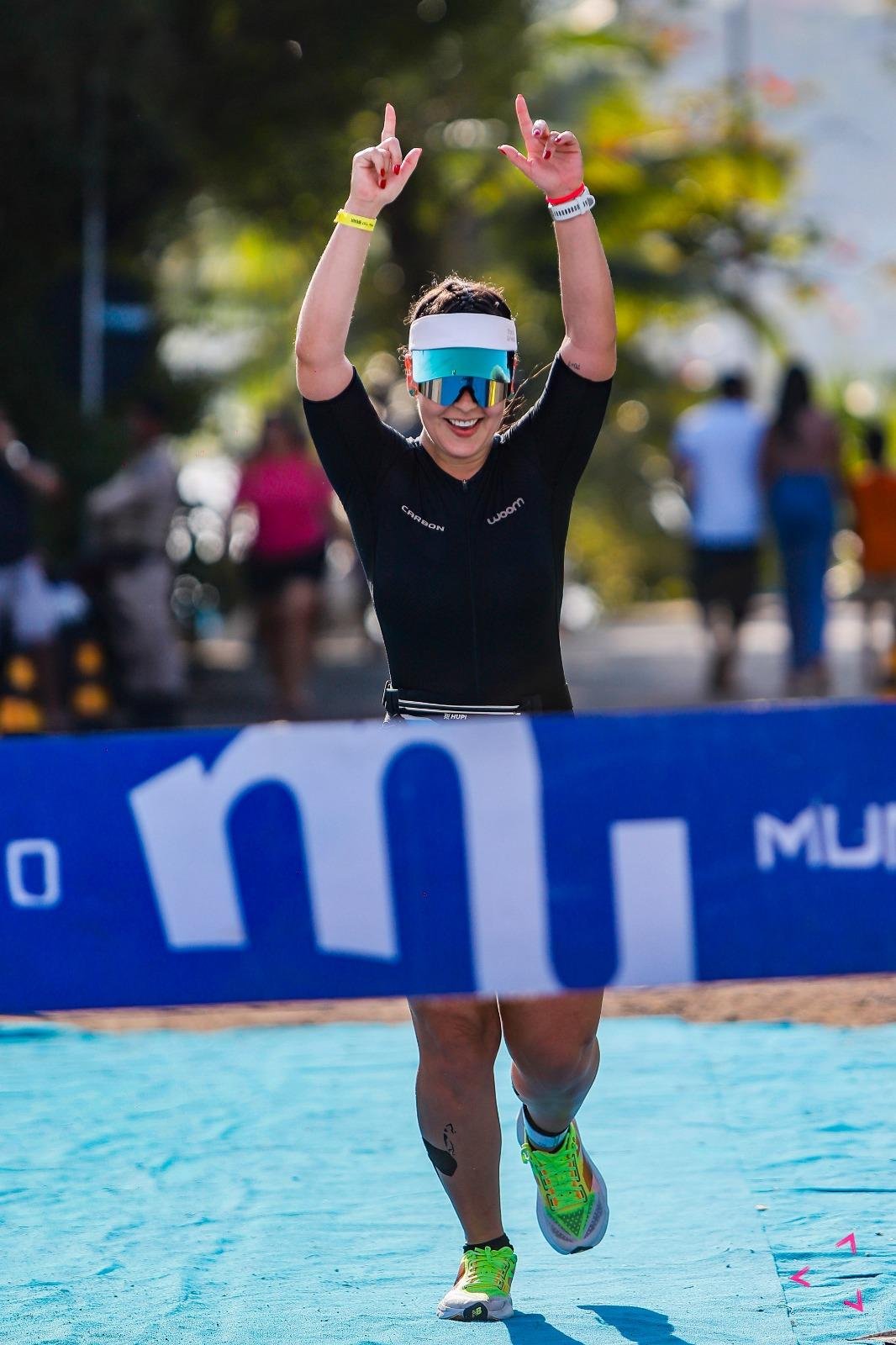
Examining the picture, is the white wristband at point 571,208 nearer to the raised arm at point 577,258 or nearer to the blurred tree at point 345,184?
the raised arm at point 577,258

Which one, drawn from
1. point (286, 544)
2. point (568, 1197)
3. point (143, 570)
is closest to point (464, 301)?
point (568, 1197)

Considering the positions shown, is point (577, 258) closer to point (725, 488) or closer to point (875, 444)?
point (725, 488)

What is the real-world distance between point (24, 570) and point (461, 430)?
7150 mm

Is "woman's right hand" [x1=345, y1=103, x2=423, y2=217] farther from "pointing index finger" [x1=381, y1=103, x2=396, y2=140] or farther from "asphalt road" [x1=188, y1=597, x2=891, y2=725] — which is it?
"asphalt road" [x1=188, y1=597, x2=891, y2=725]

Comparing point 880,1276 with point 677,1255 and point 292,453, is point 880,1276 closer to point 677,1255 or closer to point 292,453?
point 677,1255

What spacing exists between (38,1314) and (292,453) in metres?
8.58

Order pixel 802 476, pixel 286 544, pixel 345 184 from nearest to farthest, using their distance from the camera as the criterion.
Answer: pixel 286 544, pixel 802 476, pixel 345 184

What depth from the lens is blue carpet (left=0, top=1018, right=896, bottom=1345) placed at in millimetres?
3900

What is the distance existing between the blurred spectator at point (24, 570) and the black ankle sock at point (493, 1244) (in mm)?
7053

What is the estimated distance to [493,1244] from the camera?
155 inches

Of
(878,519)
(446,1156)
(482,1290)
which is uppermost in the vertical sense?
(878,519)

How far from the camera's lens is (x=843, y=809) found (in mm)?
3449

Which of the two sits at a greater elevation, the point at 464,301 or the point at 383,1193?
the point at 464,301

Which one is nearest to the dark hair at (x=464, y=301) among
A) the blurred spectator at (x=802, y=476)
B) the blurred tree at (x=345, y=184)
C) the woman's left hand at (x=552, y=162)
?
the woman's left hand at (x=552, y=162)
